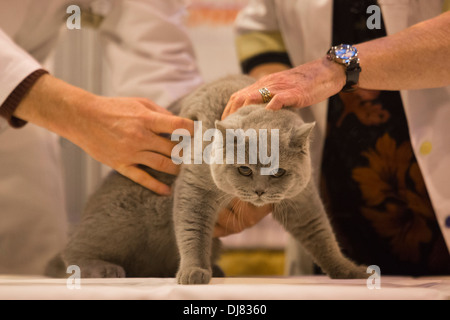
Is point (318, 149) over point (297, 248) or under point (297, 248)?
over

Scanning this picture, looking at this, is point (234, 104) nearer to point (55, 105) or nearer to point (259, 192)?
point (259, 192)

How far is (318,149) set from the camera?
0.96 metres

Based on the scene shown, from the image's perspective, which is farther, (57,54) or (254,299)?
(57,54)

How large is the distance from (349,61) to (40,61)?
726mm

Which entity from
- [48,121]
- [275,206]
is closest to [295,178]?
[275,206]

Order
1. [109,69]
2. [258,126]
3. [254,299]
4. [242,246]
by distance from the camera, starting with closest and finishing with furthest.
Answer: [254,299], [258,126], [109,69], [242,246]

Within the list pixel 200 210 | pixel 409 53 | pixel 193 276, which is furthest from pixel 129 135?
pixel 409 53

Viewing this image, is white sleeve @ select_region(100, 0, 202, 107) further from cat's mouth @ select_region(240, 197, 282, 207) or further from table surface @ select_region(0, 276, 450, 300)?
table surface @ select_region(0, 276, 450, 300)

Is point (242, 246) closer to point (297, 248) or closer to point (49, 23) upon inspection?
point (297, 248)

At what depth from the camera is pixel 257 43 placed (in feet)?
3.85

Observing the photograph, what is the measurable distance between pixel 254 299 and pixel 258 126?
279 millimetres

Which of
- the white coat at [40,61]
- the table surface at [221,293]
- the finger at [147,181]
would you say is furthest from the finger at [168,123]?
the table surface at [221,293]

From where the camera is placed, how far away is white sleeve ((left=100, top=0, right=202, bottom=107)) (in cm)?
112

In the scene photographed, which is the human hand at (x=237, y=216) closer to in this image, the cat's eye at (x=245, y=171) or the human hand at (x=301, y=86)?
the cat's eye at (x=245, y=171)
